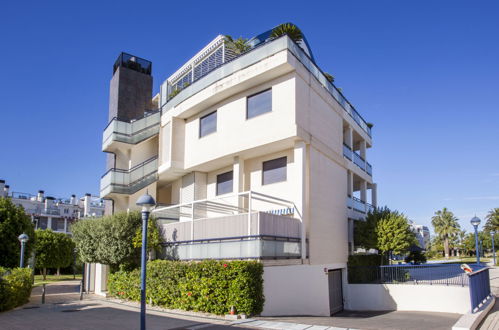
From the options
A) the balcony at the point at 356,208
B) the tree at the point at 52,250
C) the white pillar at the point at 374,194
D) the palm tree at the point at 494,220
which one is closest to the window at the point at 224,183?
the balcony at the point at 356,208

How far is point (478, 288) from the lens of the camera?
1294 centimetres

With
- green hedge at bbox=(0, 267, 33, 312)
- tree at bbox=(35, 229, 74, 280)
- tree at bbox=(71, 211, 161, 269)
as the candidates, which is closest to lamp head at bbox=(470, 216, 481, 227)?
tree at bbox=(71, 211, 161, 269)

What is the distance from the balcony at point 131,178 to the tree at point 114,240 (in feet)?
11.4

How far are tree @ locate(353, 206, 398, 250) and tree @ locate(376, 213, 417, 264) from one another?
288mm

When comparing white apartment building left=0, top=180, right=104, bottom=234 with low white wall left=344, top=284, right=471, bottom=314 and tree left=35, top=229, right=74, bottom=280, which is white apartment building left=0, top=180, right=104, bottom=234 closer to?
tree left=35, top=229, right=74, bottom=280

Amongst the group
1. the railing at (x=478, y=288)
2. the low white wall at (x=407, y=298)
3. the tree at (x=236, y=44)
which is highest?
the tree at (x=236, y=44)

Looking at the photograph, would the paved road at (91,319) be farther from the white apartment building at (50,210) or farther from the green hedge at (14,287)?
the white apartment building at (50,210)

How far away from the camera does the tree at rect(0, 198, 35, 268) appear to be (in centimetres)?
2177

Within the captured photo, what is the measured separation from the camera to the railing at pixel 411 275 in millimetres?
18203

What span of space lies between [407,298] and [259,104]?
38.8 feet

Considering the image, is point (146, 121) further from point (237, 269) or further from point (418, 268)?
point (418, 268)

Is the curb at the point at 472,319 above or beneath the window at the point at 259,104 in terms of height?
beneath

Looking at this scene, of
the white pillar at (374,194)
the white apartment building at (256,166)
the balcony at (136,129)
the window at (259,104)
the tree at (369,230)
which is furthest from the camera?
the white pillar at (374,194)

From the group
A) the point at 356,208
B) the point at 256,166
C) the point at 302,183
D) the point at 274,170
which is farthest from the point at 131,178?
the point at 356,208
